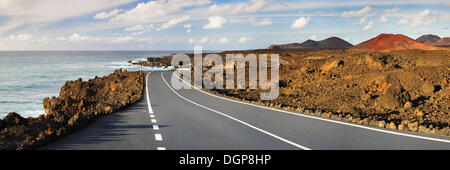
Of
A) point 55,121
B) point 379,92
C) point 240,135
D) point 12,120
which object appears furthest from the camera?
point 379,92

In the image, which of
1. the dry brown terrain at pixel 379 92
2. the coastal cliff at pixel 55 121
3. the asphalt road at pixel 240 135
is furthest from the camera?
the dry brown terrain at pixel 379 92

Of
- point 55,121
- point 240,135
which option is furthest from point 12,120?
point 240,135

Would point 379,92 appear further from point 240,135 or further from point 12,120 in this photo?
point 12,120

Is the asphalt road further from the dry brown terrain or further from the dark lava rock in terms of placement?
the dark lava rock

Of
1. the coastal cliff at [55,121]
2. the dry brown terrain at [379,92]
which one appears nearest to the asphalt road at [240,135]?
the coastal cliff at [55,121]

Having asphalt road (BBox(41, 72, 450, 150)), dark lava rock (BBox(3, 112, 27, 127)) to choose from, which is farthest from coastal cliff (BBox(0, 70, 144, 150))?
Answer: asphalt road (BBox(41, 72, 450, 150))

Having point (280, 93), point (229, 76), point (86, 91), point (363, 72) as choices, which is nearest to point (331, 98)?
point (280, 93)

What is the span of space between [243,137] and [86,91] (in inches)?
1295

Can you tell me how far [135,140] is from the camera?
30.4ft

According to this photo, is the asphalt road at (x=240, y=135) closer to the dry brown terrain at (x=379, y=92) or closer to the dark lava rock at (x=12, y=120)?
the dry brown terrain at (x=379, y=92)

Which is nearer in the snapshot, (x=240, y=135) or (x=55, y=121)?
(x=240, y=135)

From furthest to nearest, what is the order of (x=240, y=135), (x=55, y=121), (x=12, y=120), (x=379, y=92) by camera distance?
(x=379, y=92) < (x=12, y=120) < (x=55, y=121) < (x=240, y=135)

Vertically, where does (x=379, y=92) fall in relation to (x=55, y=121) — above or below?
above
